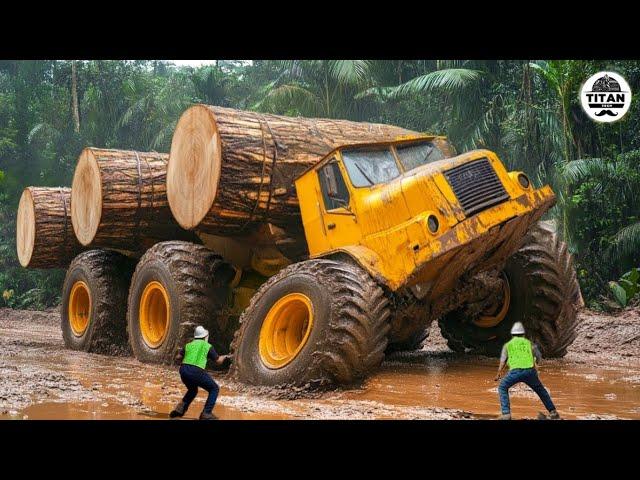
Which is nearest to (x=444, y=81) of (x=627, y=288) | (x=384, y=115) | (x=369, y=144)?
(x=384, y=115)

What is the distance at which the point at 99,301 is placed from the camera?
11570 mm

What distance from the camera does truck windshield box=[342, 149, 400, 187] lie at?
8039 mm

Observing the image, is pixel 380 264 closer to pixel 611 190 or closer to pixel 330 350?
pixel 330 350

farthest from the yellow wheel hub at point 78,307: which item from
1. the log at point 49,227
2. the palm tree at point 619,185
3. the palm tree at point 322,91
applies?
the palm tree at point 322,91

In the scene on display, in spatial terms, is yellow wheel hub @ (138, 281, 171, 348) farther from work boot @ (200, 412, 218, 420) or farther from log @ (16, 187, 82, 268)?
work boot @ (200, 412, 218, 420)

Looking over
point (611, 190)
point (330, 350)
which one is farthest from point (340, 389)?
point (611, 190)

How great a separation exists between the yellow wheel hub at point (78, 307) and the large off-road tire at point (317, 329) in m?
5.51

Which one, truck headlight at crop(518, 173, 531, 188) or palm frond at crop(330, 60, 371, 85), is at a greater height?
palm frond at crop(330, 60, 371, 85)

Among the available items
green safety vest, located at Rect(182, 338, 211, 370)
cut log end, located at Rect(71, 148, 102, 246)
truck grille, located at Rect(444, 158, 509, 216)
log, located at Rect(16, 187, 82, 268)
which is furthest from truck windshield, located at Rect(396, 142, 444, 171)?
log, located at Rect(16, 187, 82, 268)

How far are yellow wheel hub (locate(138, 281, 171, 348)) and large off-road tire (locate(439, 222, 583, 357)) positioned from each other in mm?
3699

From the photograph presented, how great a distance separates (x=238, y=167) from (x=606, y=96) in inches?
147

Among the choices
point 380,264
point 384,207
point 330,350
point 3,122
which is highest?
point 3,122

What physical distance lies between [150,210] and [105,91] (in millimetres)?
20893

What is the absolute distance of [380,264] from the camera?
7.26 metres
